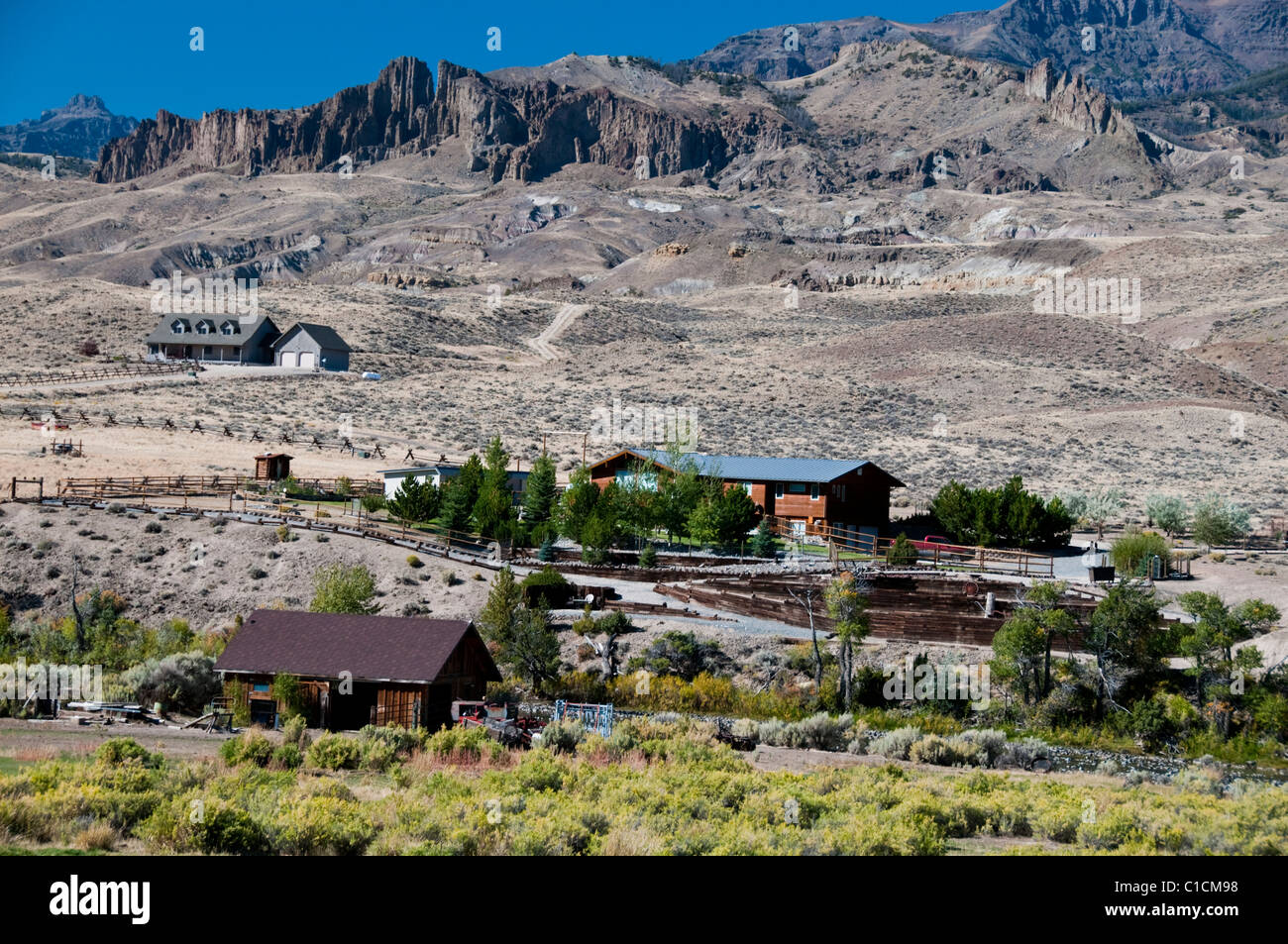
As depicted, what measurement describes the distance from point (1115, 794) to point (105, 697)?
22900 mm

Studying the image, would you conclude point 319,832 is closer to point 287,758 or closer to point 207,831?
point 207,831

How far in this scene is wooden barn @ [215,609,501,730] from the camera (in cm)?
2872

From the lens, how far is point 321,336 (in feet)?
335

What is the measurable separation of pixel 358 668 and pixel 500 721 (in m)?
3.80

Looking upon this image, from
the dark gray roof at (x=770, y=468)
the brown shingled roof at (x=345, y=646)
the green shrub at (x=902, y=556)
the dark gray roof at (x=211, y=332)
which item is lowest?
the brown shingled roof at (x=345, y=646)

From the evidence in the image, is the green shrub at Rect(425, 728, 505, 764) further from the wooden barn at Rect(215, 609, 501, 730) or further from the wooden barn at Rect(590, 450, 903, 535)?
the wooden barn at Rect(590, 450, 903, 535)

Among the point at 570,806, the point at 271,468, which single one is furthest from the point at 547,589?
the point at 570,806

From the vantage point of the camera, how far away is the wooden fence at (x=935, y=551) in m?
45.1

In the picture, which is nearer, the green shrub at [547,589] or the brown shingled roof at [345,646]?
the brown shingled roof at [345,646]

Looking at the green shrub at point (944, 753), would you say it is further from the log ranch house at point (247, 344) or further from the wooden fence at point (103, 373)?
the log ranch house at point (247, 344)

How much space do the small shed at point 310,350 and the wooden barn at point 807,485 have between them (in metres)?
50.1

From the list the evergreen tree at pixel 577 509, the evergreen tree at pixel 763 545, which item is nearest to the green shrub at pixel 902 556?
the evergreen tree at pixel 763 545

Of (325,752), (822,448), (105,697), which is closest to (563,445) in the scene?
(822,448)
